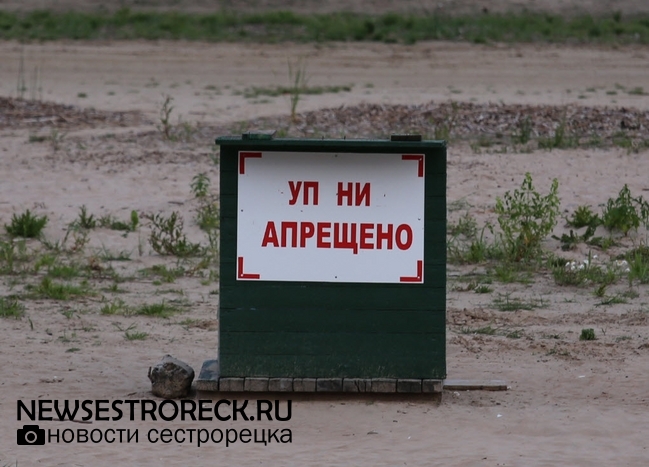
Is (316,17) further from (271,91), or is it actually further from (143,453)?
(143,453)

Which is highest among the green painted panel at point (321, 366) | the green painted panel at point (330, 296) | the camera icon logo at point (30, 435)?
the green painted panel at point (330, 296)

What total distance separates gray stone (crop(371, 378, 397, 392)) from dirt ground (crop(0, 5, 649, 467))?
0.31 feet

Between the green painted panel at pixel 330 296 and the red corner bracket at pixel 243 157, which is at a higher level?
the red corner bracket at pixel 243 157

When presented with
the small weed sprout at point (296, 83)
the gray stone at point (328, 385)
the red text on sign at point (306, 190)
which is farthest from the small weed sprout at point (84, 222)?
the gray stone at point (328, 385)

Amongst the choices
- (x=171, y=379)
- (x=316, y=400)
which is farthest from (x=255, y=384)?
(x=171, y=379)

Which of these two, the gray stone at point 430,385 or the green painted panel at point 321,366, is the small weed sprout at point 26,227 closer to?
the green painted panel at point 321,366

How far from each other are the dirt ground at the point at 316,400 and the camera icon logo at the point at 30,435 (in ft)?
0.21

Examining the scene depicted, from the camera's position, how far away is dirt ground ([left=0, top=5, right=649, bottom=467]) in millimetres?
5453

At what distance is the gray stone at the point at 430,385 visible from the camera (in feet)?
19.5

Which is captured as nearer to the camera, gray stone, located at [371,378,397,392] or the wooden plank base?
A: gray stone, located at [371,378,397,392]

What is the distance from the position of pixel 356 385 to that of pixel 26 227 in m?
5.17

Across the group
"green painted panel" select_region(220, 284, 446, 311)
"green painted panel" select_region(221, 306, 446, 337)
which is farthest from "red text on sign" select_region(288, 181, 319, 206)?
"green painted panel" select_region(221, 306, 446, 337)

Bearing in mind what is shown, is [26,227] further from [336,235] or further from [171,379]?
[336,235]

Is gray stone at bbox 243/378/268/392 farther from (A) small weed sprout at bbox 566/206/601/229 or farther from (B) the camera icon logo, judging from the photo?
(A) small weed sprout at bbox 566/206/601/229
